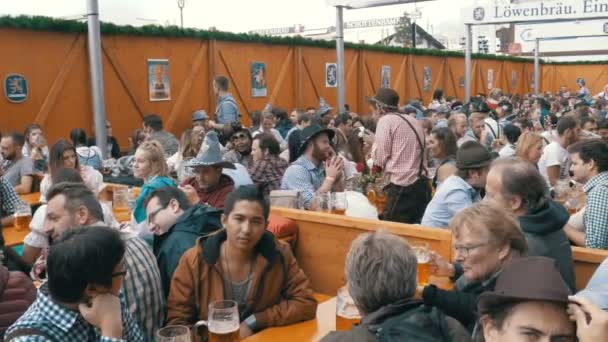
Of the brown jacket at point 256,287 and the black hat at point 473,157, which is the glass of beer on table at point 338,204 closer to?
the black hat at point 473,157

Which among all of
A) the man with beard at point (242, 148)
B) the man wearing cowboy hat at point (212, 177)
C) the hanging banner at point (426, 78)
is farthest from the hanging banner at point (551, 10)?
the man wearing cowboy hat at point (212, 177)

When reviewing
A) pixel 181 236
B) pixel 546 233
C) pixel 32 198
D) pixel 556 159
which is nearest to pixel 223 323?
pixel 181 236

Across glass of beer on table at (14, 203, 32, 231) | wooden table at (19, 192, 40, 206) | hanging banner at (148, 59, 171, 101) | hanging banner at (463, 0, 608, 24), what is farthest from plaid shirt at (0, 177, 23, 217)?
hanging banner at (463, 0, 608, 24)

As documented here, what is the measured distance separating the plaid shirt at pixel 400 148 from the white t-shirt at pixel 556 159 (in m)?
1.33

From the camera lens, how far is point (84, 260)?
188 centimetres

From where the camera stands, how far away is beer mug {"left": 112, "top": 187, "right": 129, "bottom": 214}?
4867mm

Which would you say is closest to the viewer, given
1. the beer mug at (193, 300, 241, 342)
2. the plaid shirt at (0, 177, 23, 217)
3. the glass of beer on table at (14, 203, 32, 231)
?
the beer mug at (193, 300, 241, 342)

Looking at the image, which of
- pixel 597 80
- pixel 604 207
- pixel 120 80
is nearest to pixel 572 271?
pixel 604 207

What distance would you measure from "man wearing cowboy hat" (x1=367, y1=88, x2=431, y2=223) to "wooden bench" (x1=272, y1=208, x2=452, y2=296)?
1.45m

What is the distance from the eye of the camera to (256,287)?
284cm

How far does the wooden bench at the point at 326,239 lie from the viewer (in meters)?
3.67

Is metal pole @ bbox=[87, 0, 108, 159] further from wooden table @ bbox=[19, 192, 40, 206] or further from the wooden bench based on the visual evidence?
the wooden bench

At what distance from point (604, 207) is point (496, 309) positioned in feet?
7.36

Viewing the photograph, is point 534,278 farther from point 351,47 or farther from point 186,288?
point 351,47
